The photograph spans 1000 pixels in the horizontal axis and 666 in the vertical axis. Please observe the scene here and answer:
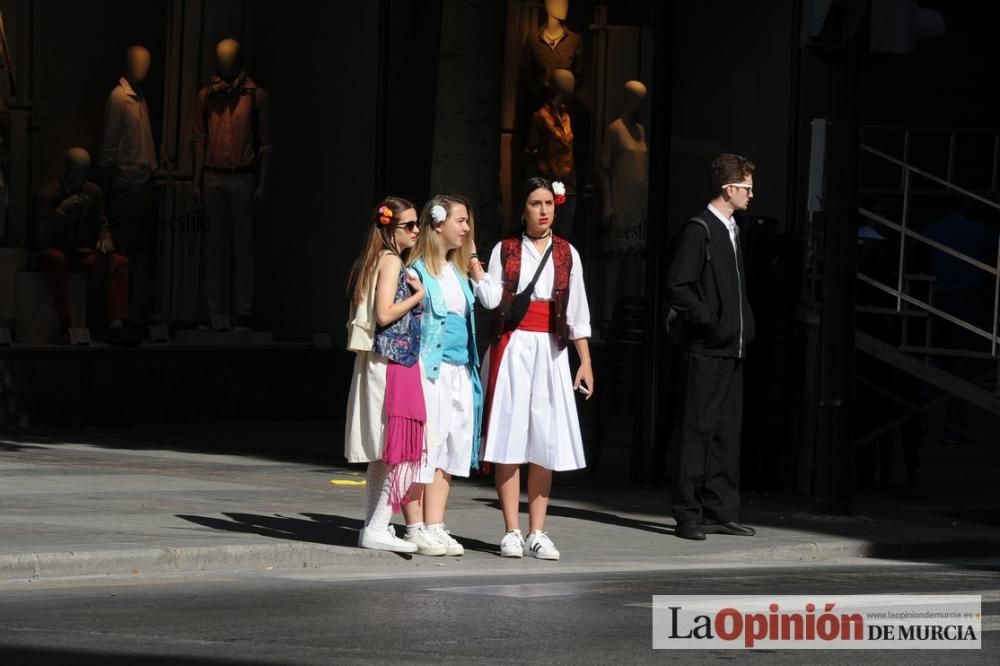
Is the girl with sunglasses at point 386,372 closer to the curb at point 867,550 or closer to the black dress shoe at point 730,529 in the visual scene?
the curb at point 867,550

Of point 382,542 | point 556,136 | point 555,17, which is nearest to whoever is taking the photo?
point 382,542

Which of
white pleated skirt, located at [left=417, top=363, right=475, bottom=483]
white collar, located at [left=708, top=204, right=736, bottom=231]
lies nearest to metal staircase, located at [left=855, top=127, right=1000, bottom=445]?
white collar, located at [left=708, top=204, right=736, bottom=231]

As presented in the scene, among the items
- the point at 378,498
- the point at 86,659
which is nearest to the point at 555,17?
the point at 378,498

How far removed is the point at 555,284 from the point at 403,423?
3.88 ft

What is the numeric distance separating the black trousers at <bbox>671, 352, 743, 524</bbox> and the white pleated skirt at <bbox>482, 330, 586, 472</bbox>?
116 centimetres

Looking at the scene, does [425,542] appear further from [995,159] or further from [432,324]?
[995,159]

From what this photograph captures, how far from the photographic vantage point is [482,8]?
47.5 feet

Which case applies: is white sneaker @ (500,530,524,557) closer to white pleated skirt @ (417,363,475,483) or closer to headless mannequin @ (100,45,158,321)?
white pleated skirt @ (417,363,475,483)

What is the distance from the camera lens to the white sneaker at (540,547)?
1041 cm

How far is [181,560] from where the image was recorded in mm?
9758

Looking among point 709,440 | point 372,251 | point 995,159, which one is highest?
point 995,159

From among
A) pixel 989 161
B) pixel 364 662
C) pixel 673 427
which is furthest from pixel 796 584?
pixel 989 161

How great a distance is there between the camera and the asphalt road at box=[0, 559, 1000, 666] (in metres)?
7.46

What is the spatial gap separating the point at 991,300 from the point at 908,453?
5.50m
